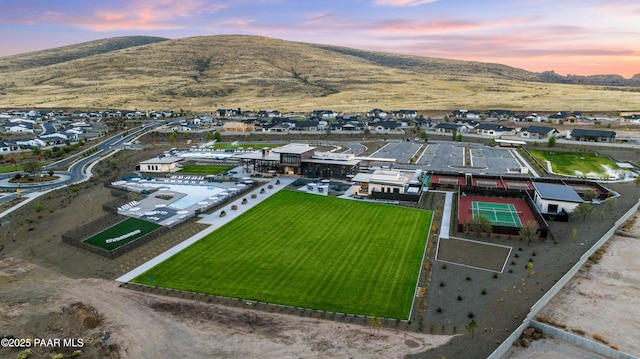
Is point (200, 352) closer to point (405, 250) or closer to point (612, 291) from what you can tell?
point (405, 250)

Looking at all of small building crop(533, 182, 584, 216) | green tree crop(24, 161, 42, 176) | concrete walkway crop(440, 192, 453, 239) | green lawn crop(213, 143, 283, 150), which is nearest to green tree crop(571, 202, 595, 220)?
small building crop(533, 182, 584, 216)

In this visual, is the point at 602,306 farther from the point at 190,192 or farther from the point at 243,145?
the point at 243,145

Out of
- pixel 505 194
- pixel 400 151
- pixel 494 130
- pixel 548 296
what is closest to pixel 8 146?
pixel 400 151

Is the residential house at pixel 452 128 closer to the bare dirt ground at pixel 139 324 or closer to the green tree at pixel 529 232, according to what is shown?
the green tree at pixel 529 232

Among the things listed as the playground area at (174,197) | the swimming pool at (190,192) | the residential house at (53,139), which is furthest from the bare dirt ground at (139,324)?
the residential house at (53,139)

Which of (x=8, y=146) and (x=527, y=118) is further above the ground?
(x=527, y=118)

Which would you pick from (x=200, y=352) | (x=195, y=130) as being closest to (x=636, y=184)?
(x=200, y=352)

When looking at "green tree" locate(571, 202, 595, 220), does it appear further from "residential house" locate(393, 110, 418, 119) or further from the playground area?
"residential house" locate(393, 110, 418, 119)
